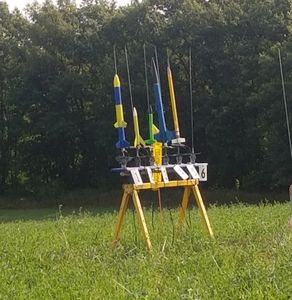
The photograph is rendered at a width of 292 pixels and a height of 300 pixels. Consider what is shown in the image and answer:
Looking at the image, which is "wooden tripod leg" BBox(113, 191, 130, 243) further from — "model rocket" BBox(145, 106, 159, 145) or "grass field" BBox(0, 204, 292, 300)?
"model rocket" BBox(145, 106, 159, 145)

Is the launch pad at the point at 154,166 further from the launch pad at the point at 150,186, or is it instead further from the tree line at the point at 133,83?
the tree line at the point at 133,83

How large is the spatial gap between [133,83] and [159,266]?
2871 centimetres

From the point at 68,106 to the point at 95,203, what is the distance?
7.28 metres

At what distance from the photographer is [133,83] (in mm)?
Answer: 34844

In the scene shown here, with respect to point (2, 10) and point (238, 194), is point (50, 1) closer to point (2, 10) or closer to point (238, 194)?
point (2, 10)

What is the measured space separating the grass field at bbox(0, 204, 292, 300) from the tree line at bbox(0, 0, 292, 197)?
2051 centimetres

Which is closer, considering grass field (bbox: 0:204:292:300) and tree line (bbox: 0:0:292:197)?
grass field (bbox: 0:204:292:300)

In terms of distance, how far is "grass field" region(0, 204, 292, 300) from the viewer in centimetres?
526

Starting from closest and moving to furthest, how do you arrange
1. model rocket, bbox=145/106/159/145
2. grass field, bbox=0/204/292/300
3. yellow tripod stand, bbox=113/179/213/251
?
grass field, bbox=0/204/292/300, yellow tripod stand, bbox=113/179/213/251, model rocket, bbox=145/106/159/145

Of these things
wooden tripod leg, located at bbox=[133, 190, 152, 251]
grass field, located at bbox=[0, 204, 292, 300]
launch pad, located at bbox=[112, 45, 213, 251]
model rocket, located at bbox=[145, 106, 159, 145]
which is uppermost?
model rocket, located at bbox=[145, 106, 159, 145]

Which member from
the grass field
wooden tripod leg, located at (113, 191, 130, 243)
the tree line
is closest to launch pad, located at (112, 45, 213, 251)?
wooden tripod leg, located at (113, 191, 130, 243)

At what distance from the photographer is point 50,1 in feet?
139

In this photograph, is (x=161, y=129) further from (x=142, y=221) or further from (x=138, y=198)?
(x=142, y=221)

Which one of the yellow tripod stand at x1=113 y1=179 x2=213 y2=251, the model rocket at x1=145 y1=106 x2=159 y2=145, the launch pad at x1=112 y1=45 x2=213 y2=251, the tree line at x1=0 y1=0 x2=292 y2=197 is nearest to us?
the yellow tripod stand at x1=113 y1=179 x2=213 y2=251
